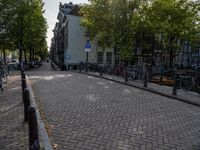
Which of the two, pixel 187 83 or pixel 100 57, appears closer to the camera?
pixel 187 83

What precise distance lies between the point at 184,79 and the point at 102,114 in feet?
23.9

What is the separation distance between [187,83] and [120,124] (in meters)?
7.68

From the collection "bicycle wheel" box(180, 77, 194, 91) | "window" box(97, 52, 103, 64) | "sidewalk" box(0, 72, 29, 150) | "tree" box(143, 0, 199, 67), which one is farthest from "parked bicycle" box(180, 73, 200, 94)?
"window" box(97, 52, 103, 64)

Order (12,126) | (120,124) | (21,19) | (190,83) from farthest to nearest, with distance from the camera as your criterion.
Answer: (21,19)
(190,83)
(120,124)
(12,126)

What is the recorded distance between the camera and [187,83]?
12.4 meters

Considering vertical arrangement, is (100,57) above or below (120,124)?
above

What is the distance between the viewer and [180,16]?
21.5 m

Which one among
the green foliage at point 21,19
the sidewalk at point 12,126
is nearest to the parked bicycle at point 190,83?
the sidewalk at point 12,126

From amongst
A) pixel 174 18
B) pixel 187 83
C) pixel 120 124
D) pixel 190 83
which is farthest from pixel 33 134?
pixel 174 18

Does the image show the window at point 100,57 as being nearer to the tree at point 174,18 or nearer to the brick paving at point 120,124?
the tree at point 174,18

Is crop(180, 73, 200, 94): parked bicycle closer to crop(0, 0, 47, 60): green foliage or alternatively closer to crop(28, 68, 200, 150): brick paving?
crop(28, 68, 200, 150): brick paving

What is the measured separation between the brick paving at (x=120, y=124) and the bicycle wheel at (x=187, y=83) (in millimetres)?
3244

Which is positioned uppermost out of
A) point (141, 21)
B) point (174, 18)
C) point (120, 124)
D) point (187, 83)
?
point (141, 21)

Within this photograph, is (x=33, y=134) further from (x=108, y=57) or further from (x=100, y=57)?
(x=108, y=57)
